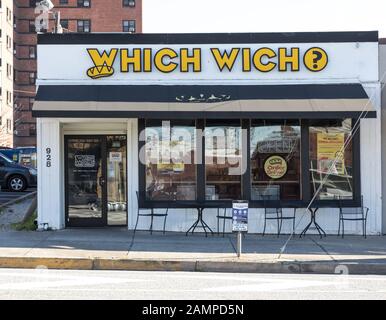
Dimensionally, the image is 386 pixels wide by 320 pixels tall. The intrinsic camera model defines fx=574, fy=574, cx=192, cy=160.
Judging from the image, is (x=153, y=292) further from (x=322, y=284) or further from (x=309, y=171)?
(x=309, y=171)

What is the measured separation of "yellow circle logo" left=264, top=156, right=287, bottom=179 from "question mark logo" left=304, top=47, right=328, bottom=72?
2177 millimetres

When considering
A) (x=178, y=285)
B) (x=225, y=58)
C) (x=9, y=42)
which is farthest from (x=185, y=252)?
(x=9, y=42)

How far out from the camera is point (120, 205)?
13500mm

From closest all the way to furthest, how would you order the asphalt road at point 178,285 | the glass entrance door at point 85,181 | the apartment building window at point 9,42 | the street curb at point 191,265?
the asphalt road at point 178,285 < the street curb at point 191,265 < the glass entrance door at point 85,181 < the apartment building window at point 9,42

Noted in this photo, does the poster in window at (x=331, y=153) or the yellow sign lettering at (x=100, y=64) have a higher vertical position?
the yellow sign lettering at (x=100, y=64)

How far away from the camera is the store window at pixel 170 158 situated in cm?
1309

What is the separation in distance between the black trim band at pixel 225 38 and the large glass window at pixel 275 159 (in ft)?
6.20

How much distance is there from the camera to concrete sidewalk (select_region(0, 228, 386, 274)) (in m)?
9.55

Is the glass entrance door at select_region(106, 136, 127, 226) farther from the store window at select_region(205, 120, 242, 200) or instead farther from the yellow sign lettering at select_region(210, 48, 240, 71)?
the yellow sign lettering at select_region(210, 48, 240, 71)

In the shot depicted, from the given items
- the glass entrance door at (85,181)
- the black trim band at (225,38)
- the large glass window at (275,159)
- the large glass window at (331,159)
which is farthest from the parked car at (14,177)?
the large glass window at (331,159)

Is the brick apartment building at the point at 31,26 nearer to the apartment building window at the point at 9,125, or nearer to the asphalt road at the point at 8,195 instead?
the apartment building window at the point at 9,125

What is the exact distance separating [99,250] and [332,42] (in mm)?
7028

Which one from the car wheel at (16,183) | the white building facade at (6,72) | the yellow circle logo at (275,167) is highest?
the white building facade at (6,72)
